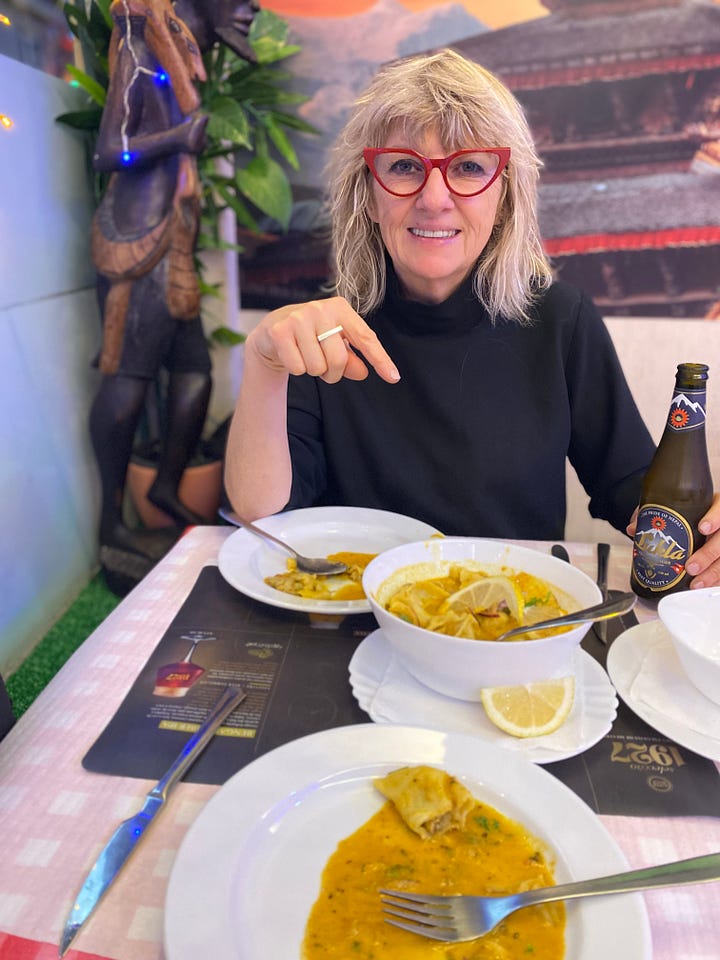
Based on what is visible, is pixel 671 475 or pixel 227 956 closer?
pixel 227 956

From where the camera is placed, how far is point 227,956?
499 mm

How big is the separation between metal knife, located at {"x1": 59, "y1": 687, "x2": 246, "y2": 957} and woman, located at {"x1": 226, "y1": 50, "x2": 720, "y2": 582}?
0.64 metres

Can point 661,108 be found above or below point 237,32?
below

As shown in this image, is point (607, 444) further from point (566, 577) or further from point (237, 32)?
point (237, 32)

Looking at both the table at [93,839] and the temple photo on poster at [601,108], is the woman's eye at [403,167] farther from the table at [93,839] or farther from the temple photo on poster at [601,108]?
the temple photo on poster at [601,108]

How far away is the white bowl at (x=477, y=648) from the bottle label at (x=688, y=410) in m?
0.34

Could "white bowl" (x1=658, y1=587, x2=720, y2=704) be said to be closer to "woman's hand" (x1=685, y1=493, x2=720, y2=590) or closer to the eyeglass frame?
"woman's hand" (x1=685, y1=493, x2=720, y2=590)

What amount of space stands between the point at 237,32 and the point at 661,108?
65.9 inches

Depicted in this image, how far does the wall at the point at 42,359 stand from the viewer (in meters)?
2.26

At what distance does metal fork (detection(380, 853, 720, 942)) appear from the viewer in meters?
0.54

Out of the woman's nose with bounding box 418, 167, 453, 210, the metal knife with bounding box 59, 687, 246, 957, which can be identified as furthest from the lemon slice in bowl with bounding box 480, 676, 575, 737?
the woman's nose with bounding box 418, 167, 453, 210

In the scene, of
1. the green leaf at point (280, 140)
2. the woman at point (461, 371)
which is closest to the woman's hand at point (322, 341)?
the woman at point (461, 371)

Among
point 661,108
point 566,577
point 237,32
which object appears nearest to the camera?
point 566,577

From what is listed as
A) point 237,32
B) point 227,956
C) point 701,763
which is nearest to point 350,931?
point 227,956
